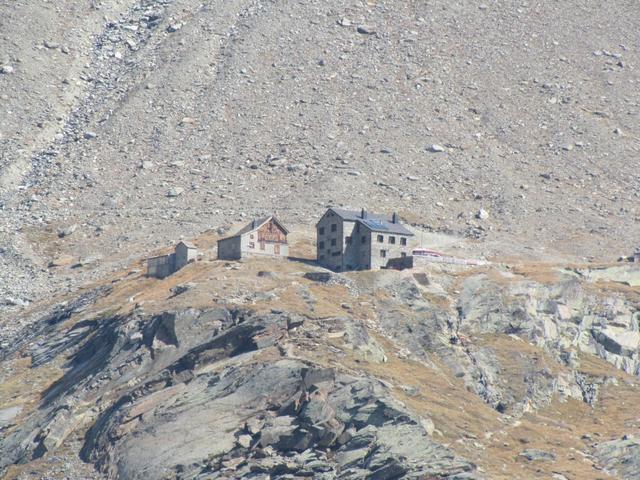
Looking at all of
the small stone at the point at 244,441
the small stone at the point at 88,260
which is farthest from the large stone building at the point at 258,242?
the small stone at the point at 244,441

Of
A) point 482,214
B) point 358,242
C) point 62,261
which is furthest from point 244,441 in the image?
point 482,214

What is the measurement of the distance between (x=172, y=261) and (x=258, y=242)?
33.6 feet

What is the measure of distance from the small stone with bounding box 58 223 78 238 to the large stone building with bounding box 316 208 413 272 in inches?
1756

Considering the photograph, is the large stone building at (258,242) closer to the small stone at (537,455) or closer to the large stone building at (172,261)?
the large stone building at (172,261)

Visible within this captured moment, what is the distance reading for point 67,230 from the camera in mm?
187000

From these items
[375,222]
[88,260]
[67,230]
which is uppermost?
[375,222]

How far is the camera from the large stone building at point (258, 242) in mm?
150000

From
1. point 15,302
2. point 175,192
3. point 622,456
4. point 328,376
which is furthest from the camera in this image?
point 175,192

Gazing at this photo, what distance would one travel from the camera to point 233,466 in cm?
Result: 10781

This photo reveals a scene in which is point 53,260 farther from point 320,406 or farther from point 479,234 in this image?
point 320,406

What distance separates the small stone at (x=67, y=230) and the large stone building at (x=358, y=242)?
4459 centimetres

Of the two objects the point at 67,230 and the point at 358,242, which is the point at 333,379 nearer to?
the point at 358,242

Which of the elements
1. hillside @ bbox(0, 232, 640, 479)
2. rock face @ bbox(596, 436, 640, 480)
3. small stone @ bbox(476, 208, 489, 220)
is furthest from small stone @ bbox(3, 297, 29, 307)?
rock face @ bbox(596, 436, 640, 480)

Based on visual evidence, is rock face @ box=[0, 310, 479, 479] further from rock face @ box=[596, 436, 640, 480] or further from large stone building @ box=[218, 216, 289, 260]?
large stone building @ box=[218, 216, 289, 260]
